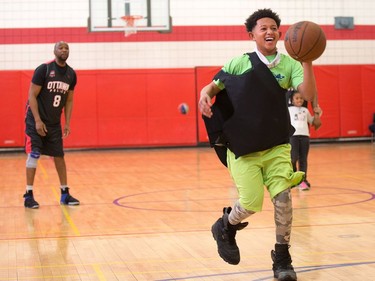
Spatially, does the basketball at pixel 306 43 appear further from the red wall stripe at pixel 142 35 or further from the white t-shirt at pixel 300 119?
the red wall stripe at pixel 142 35

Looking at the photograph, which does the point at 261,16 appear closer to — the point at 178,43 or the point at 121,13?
the point at 121,13

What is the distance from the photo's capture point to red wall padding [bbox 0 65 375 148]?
19.9 meters

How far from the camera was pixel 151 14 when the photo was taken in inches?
739

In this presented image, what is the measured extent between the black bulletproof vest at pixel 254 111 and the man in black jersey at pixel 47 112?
4.71m

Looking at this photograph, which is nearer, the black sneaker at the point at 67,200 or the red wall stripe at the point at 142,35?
the black sneaker at the point at 67,200

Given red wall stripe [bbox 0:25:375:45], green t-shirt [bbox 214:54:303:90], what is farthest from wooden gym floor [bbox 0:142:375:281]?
red wall stripe [bbox 0:25:375:45]

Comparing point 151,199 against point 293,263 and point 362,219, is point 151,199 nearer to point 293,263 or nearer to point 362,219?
point 362,219

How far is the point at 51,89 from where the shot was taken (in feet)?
31.7

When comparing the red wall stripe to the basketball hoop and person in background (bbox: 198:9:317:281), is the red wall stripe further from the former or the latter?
person in background (bbox: 198:9:317:281)

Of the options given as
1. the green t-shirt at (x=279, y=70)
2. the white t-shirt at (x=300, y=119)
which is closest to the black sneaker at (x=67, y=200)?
the white t-shirt at (x=300, y=119)

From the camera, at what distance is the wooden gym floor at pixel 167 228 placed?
559 cm

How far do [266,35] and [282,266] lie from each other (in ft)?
5.50

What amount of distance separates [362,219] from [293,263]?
2.41 meters

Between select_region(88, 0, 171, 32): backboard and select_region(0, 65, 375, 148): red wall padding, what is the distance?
2.00 metres
